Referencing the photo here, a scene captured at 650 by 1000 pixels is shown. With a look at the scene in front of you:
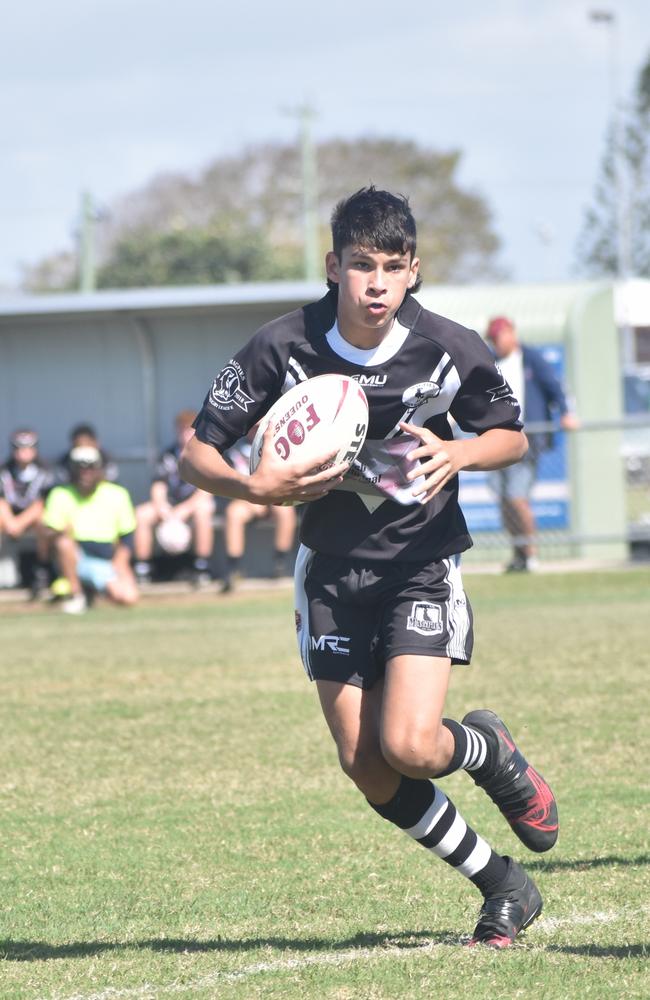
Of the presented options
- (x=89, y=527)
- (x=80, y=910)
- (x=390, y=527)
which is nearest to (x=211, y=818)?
(x=80, y=910)

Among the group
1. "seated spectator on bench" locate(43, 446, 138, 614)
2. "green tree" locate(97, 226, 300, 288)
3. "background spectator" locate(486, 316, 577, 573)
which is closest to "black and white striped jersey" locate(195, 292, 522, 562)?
"background spectator" locate(486, 316, 577, 573)

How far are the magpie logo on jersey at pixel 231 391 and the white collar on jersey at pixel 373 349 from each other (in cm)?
29

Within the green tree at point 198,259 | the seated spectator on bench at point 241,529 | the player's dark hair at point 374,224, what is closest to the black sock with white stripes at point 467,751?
the player's dark hair at point 374,224

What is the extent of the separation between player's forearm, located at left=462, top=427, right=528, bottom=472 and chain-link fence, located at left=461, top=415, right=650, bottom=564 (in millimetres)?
11713

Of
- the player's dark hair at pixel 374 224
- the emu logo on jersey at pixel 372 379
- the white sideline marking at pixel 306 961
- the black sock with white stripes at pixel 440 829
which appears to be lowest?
the white sideline marking at pixel 306 961

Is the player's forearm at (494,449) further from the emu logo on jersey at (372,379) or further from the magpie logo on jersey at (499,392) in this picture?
the emu logo on jersey at (372,379)

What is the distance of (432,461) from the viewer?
449 centimetres

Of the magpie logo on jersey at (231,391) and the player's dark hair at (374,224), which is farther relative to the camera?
the magpie logo on jersey at (231,391)

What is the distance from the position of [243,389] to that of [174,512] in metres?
11.9

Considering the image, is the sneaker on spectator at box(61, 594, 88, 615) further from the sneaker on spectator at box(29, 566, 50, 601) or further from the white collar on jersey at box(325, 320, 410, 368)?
the white collar on jersey at box(325, 320, 410, 368)

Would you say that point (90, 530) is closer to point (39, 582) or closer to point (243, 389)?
point (39, 582)

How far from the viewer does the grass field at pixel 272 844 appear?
4.38 metres

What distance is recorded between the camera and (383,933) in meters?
4.77

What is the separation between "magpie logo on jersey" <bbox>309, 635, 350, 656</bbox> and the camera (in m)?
4.69
